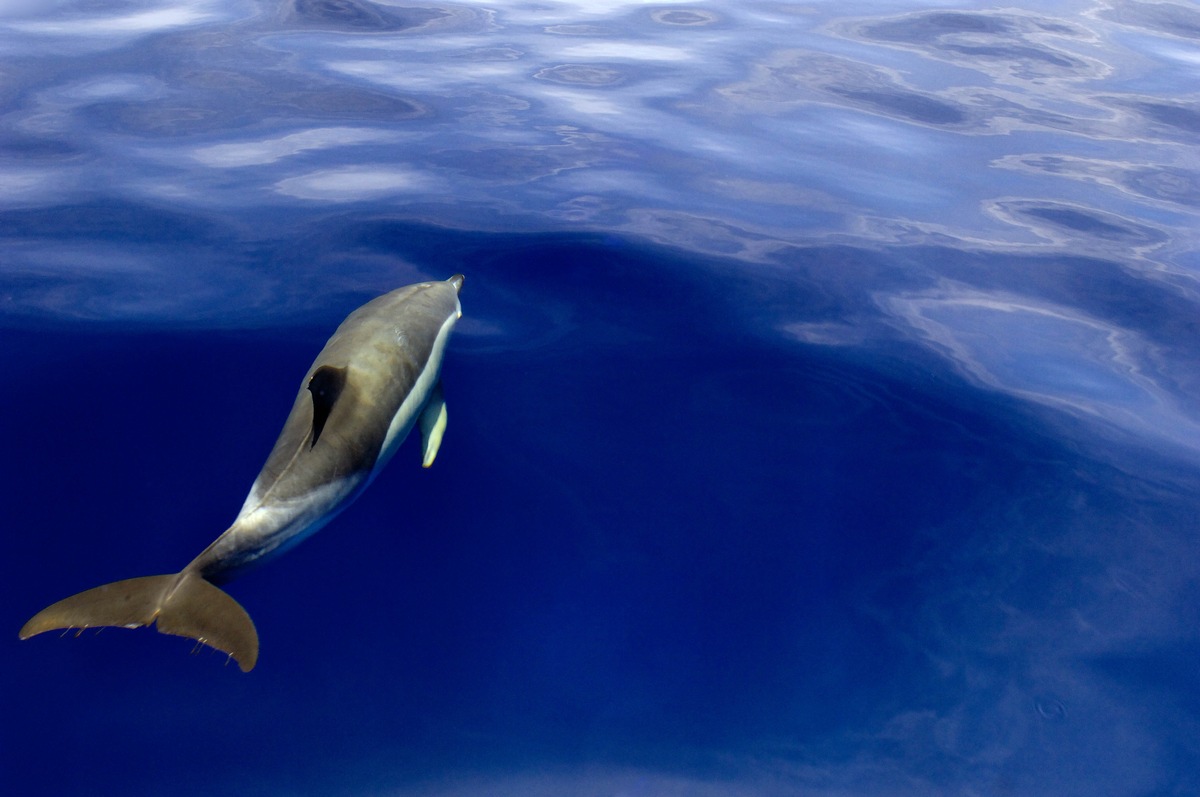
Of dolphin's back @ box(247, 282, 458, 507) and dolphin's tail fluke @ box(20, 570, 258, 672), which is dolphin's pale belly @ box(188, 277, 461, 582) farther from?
dolphin's tail fluke @ box(20, 570, 258, 672)

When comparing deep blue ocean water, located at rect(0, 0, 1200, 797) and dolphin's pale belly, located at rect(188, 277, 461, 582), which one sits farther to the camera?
deep blue ocean water, located at rect(0, 0, 1200, 797)

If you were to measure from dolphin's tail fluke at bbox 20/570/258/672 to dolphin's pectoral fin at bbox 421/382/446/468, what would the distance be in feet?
4.07

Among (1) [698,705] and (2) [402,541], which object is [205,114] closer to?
(2) [402,541]

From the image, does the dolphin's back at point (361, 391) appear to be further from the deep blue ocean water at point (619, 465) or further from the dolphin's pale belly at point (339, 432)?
the deep blue ocean water at point (619, 465)

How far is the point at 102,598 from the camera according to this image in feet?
10.7

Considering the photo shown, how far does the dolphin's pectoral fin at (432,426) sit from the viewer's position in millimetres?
4305

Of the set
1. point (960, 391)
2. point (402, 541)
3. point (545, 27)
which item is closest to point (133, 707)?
point (402, 541)

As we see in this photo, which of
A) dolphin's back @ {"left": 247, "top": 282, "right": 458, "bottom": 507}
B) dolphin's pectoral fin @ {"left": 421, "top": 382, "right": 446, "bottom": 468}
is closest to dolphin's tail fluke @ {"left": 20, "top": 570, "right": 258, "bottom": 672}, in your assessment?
dolphin's back @ {"left": 247, "top": 282, "right": 458, "bottom": 507}

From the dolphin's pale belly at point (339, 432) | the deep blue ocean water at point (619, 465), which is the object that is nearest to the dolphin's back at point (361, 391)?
the dolphin's pale belly at point (339, 432)

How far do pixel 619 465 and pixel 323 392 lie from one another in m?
1.60

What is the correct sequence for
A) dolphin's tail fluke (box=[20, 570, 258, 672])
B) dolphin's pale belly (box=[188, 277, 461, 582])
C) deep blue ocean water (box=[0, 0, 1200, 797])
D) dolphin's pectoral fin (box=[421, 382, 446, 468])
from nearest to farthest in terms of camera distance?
dolphin's tail fluke (box=[20, 570, 258, 672]) < dolphin's pale belly (box=[188, 277, 461, 582]) < deep blue ocean water (box=[0, 0, 1200, 797]) < dolphin's pectoral fin (box=[421, 382, 446, 468])

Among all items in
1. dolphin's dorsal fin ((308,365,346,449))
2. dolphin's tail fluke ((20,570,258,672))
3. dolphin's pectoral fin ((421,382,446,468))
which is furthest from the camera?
dolphin's pectoral fin ((421,382,446,468))

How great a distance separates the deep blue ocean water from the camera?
12.5ft

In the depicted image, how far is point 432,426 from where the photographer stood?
4.42 m
